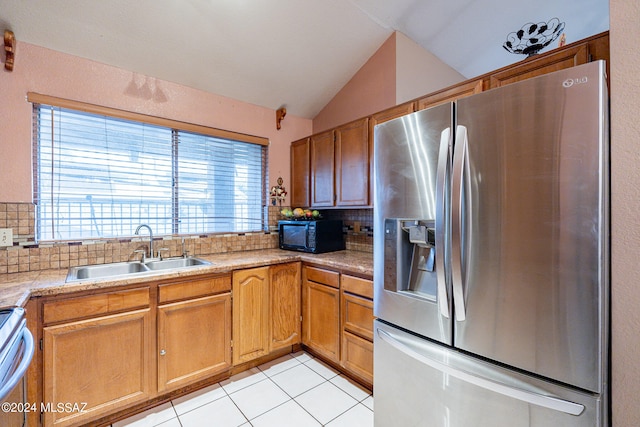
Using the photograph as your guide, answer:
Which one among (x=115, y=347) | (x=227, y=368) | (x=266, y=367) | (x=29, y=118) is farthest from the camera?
(x=266, y=367)

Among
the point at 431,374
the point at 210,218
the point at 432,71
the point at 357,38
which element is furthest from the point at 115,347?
the point at 432,71

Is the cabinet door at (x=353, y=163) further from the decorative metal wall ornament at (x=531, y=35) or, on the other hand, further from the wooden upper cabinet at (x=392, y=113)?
the decorative metal wall ornament at (x=531, y=35)

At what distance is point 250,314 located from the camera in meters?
2.23

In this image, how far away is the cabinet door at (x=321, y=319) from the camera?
2.19m

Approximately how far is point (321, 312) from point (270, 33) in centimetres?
231

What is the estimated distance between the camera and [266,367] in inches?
92.4

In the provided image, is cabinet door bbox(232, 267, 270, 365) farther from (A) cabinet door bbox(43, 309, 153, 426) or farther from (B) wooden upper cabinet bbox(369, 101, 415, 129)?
(B) wooden upper cabinet bbox(369, 101, 415, 129)

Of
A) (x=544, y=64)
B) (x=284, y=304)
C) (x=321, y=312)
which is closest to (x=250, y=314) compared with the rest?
(x=284, y=304)

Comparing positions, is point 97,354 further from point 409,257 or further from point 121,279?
point 409,257

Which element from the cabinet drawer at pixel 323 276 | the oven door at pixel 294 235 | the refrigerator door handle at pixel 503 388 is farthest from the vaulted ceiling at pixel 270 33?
the refrigerator door handle at pixel 503 388

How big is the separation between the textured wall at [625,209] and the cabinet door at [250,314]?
198 centimetres

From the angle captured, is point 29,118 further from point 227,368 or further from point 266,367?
point 266,367

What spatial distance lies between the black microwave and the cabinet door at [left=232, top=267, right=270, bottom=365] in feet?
1.64

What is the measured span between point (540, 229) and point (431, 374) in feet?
2.44
